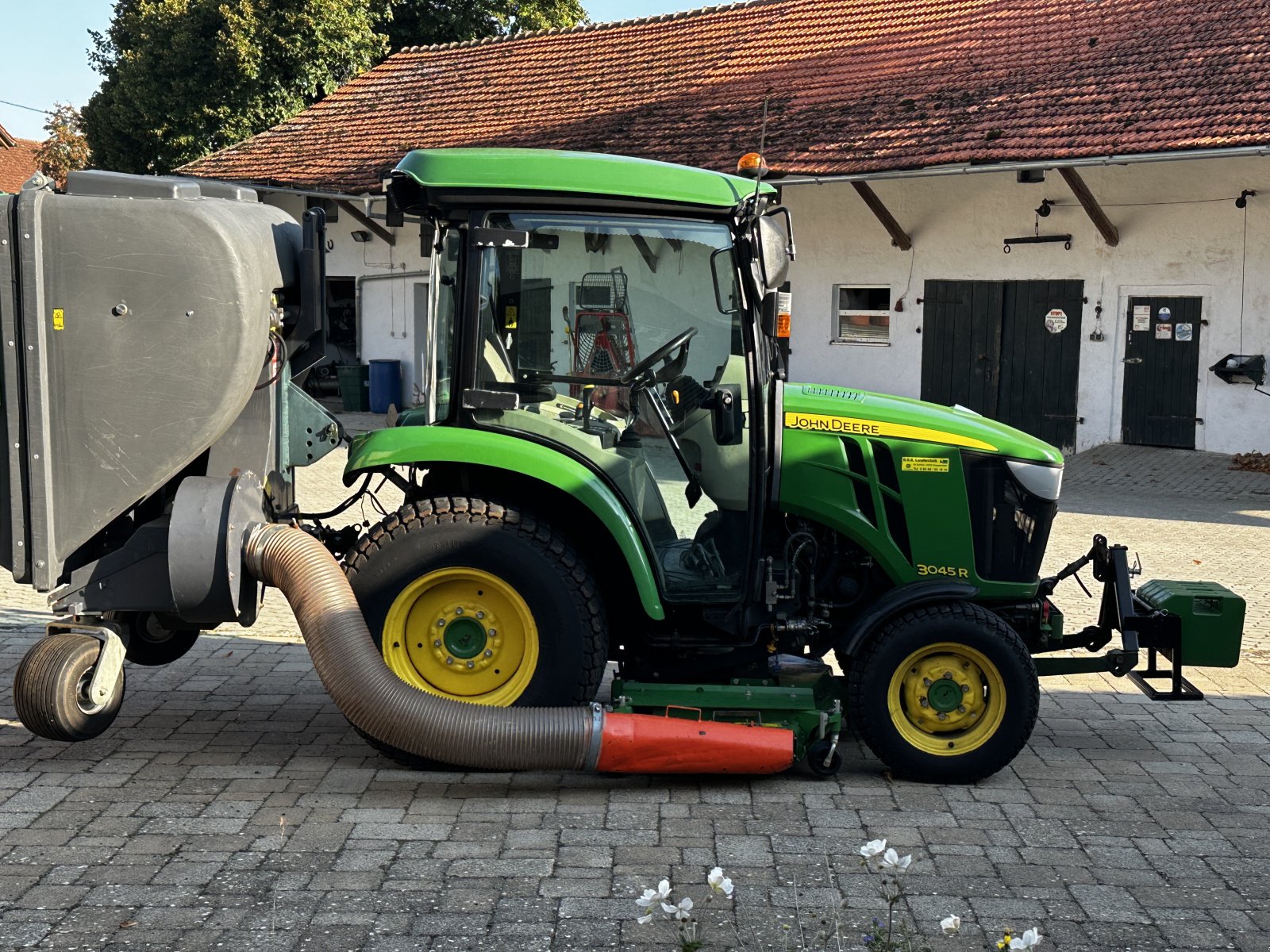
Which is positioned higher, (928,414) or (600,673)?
(928,414)

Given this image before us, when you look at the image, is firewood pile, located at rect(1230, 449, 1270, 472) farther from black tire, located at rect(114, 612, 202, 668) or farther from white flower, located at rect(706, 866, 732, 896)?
white flower, located at rect(706, 866, 732, 896)

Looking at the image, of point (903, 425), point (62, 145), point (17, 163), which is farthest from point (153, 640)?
point (17, 163)

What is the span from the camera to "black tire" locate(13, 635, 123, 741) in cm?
504

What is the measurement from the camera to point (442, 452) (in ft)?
17.3

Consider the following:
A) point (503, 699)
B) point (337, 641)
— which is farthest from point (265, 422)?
point (503, 699)

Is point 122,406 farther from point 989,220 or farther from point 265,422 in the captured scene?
point 989,220

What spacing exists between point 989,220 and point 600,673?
45.5ft

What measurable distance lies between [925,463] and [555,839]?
2074 millimetres

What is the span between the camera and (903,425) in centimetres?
559

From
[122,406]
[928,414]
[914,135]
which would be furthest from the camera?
[914,135]

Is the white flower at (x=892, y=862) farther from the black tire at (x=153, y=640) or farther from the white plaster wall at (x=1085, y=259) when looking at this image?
the white plaster wall at (x=1085, y=259)

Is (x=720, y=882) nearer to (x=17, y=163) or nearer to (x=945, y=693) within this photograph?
(x=945, y=693)

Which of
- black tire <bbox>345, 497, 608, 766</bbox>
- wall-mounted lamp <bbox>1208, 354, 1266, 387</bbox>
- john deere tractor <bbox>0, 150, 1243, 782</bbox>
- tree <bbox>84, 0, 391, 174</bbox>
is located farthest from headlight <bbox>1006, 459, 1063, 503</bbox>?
tree <bbox>84, 0, 391, 174</bbox>

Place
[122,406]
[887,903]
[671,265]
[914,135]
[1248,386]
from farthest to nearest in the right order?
[914,135], [1248,386], [671,265], [122,406], [887,903]
